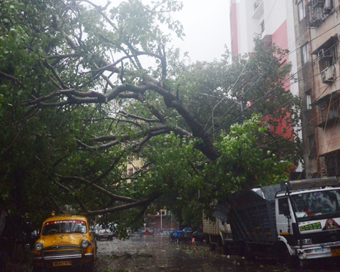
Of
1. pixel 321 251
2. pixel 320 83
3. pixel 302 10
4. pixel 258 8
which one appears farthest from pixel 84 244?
pixel 258 8

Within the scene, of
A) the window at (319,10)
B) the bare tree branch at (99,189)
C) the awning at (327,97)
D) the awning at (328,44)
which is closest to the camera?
the bare tree branch at (99,189)

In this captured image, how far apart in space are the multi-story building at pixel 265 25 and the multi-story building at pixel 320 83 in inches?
A: 110

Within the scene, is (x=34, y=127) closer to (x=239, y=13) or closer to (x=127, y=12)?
(x=127, y=12)

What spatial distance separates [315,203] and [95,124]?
10.1 meters

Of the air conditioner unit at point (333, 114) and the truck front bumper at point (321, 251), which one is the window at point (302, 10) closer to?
the air conditioner unit at point (333, 114)

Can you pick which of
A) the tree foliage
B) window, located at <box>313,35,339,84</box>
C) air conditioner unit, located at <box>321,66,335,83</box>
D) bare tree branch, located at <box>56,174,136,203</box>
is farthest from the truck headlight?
air conditioner unit, located at <box>321,66,335,83</box>

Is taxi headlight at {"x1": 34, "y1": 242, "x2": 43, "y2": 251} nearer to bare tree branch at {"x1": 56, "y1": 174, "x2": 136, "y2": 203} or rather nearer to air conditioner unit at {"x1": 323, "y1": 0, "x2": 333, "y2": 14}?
bare tree branch at {"x1": 56, "y1": 174, "x2": 136, "y2": 203}

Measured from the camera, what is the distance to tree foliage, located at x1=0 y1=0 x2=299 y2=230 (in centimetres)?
1286

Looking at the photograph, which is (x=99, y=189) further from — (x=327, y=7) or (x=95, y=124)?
(x=327, y=7)

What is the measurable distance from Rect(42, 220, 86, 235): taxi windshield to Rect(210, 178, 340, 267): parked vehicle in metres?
6.56

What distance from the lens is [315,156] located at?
25.7m

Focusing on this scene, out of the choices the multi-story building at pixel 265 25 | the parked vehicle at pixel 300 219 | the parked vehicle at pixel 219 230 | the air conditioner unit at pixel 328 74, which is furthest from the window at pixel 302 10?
the parked vehicle at pixel 300 219

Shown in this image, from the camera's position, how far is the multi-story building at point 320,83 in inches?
892

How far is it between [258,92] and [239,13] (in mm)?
22741
